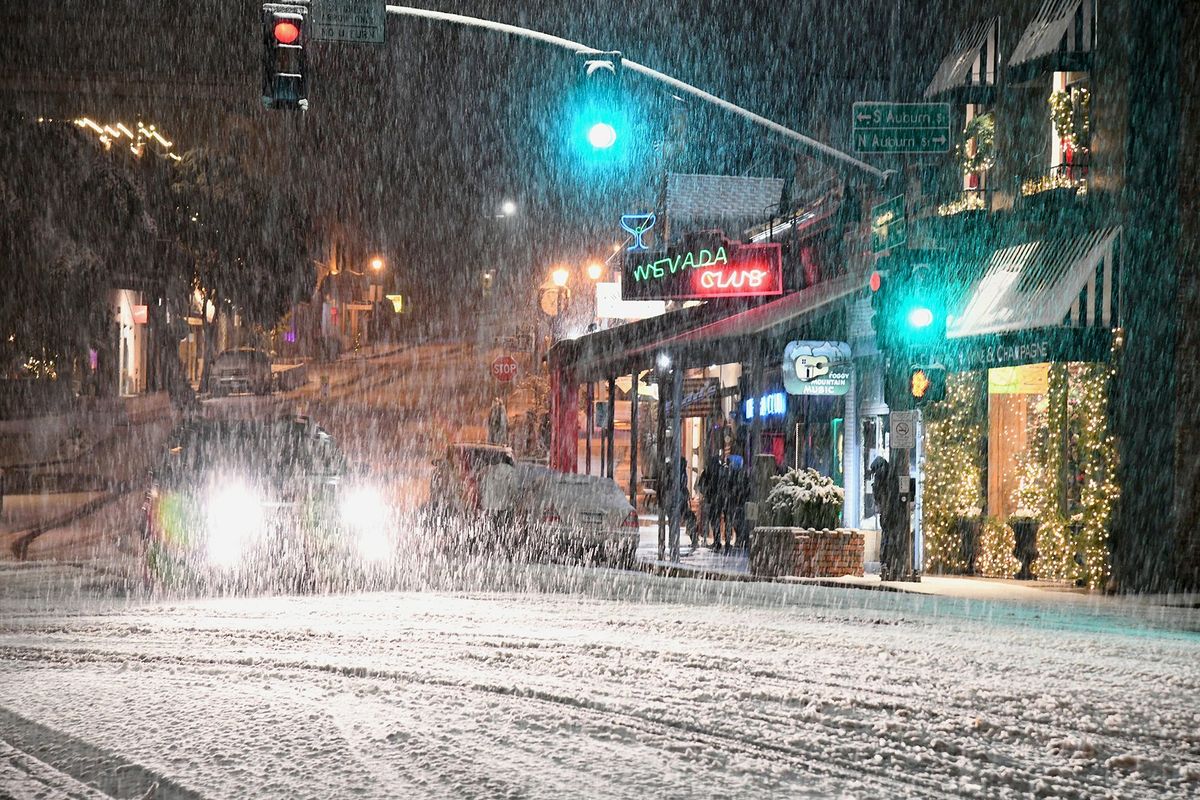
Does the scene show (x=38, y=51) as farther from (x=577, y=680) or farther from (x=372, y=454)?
(x=577, y=680)

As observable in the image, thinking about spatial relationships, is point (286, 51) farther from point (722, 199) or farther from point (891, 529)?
point (722, 199)

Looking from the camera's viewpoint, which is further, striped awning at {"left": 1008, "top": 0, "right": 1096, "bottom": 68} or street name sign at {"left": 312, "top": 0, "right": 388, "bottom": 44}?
striped awning at {"left": 1008, "top": 0, "right": 1096, "bottom": 68}

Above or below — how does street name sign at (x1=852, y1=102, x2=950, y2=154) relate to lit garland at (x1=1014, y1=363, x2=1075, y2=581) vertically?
above

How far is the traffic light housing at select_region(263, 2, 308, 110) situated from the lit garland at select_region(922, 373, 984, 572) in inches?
466

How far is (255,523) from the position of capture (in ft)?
51.4

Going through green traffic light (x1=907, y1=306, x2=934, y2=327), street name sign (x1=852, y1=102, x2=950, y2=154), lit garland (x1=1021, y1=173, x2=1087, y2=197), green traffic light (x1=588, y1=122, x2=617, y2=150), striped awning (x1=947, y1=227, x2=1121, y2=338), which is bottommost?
green traffic light (x1=907, y1=306, x2=934, y2=327)

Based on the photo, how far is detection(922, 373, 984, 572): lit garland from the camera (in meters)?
22.5

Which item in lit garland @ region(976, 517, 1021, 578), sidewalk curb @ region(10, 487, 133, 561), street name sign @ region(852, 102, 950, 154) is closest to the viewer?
street name sign @ region(852, 102, 950, 154)

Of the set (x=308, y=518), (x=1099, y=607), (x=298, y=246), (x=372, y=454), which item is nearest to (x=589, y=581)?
(x=308, y=518)

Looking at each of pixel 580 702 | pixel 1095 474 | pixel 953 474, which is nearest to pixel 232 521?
pixel 580 702

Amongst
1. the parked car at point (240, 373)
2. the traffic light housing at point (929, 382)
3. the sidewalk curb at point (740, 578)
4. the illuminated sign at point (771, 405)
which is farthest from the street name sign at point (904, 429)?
the parked car at point (240, 373)

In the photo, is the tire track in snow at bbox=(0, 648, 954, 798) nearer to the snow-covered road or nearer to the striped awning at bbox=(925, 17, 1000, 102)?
the snow-covered road

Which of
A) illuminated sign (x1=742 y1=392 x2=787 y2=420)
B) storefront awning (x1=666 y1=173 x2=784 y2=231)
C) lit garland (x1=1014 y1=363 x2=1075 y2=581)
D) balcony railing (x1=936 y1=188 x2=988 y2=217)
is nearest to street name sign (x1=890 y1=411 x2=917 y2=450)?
lit garland (x1=1014 y1=363 x2=1075 y2=581)

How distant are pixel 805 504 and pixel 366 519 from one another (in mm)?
6925
